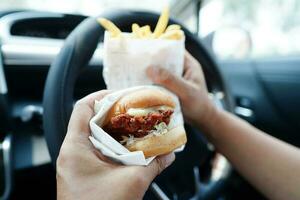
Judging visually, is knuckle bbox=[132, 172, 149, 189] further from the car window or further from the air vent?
the car window

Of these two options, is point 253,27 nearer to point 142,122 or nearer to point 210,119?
point 210,119

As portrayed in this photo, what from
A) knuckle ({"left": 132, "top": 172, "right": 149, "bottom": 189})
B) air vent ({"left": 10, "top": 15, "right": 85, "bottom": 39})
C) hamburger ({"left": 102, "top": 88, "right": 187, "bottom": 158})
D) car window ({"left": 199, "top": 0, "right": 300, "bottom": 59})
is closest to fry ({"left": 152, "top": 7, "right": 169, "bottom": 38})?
hamburger ({"left": 102, "top": 88, "right": 187, "bottom": 158})

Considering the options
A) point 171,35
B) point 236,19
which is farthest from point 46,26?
point 236,19

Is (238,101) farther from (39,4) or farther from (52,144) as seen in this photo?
(52,144)

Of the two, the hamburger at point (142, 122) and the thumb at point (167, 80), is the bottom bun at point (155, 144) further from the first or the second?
the thumb at point (167, 80)

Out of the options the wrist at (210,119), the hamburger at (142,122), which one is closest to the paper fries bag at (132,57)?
the hamburger at (142,122)
